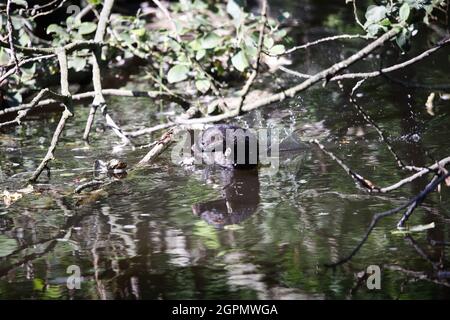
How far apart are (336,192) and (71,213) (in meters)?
1.34

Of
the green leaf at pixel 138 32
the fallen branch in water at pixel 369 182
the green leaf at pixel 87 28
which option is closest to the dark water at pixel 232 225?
the fallen branch in water at pixel 369 182

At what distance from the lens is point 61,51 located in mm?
4637

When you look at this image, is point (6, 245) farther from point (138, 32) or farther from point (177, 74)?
point (138, 32)

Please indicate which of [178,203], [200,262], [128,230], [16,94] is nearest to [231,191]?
[178,203]

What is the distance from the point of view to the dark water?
3.12 m

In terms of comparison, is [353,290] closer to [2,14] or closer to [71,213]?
[71,213]

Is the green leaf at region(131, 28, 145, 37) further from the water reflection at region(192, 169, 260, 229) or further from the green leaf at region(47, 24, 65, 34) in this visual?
the water reflection at region(192, 169, 260, 229)

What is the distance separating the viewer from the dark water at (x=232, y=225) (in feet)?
10.2

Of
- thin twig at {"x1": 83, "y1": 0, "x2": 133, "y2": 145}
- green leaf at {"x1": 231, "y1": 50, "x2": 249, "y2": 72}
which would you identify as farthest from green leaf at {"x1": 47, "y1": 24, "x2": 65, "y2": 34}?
green leaf at {"x1": 231, "y1": 50, "x2": 249, "y2": 72}

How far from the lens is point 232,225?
378 cm

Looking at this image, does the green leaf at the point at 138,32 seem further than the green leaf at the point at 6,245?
Yes

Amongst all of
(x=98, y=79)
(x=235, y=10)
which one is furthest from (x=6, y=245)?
(x=235, y=10)

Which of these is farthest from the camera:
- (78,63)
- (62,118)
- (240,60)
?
(78,63)

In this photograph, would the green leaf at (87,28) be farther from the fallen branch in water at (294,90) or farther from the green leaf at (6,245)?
the fallen branch in water at (294,90)
